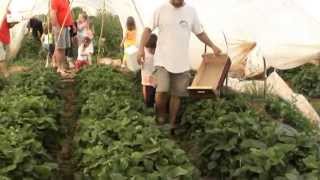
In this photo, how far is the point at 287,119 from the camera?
30.2 ft

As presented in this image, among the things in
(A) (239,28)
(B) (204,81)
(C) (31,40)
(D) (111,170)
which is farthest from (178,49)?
(C) (31,40)

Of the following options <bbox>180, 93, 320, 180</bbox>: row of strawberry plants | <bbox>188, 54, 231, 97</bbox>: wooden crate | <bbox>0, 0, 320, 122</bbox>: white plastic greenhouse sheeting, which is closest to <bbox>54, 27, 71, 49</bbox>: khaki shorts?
<bbox>0, 0, 320, 122</bbox>: white plastic greenhouse sheeting

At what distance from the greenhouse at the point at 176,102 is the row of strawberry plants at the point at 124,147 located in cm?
1

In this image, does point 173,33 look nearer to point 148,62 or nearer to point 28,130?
point 148,62

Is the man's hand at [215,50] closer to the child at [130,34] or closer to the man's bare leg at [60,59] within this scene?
the child at [130,34]

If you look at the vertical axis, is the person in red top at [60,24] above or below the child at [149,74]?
above

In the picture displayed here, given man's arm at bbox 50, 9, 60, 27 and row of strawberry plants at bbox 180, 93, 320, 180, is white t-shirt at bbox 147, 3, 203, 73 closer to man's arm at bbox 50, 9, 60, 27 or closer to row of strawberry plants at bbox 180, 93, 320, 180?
row of strawberry plants at bbox 180, 93, 320, 180

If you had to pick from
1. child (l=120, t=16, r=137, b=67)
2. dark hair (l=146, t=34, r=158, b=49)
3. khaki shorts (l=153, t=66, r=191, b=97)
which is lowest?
khaki shorts (l=153, t=66, r=191, b=97)

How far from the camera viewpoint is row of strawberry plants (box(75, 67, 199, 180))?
5078 mm

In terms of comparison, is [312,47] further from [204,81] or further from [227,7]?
[204,81]

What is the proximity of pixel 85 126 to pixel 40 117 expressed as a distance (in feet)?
2.03

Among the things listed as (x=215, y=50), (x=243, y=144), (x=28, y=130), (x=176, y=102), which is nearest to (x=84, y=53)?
(x=215, y=50)

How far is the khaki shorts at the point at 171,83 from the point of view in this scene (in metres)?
8.22

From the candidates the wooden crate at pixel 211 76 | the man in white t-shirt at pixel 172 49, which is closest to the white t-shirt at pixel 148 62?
the wooden crate at pixel 211 76
